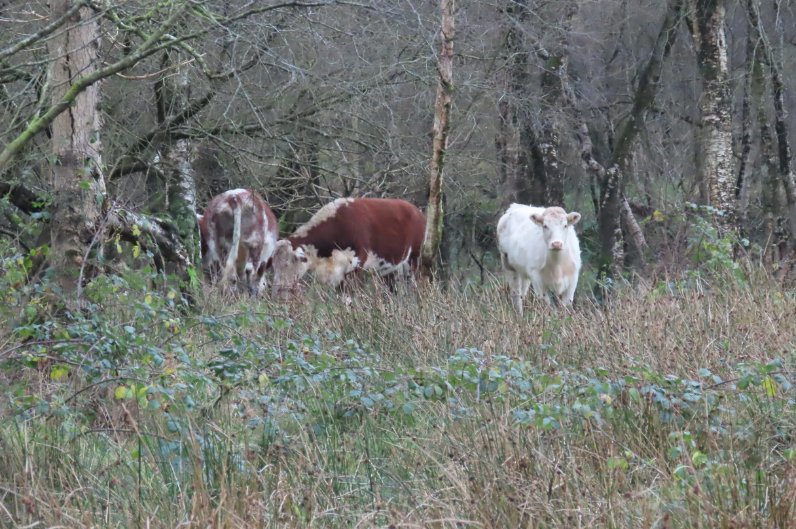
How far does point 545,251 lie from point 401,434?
7506mm

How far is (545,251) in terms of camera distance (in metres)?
12.9

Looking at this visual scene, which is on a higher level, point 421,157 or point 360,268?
point 421,157

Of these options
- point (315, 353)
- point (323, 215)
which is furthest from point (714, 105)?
point (315, 353)

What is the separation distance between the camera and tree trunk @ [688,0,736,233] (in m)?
13.6

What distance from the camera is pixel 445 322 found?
8250mm

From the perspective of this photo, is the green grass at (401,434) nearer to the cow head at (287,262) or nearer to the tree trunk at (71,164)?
the tree trunk at (71,164)

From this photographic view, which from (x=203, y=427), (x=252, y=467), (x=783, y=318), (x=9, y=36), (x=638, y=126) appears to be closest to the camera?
(x=252, y=467)

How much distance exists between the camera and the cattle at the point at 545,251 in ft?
41.1

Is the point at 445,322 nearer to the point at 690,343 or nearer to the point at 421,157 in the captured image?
the point at 690,343

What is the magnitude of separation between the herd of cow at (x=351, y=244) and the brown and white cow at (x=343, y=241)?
0.04 feet


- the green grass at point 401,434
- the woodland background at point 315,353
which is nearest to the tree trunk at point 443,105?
the woodland background at point 315,353

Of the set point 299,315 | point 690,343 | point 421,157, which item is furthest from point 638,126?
point 690,343

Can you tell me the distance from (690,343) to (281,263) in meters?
8.80

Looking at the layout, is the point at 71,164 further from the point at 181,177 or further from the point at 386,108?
the point at 386,108
